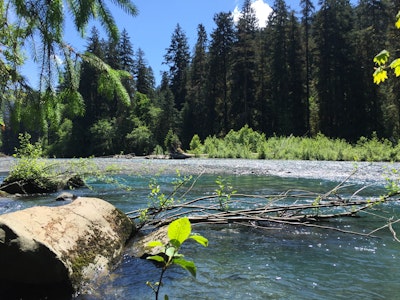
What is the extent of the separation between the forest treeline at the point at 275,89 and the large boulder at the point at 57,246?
114ft

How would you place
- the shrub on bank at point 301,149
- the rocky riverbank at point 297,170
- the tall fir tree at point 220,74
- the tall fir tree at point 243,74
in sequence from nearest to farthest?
1. the rocky riverbank at point 297,170
2. the shrub on bank at point 301,149
3. the tall fir tree at point 243,74
4. the tall fir tree at point 220,74

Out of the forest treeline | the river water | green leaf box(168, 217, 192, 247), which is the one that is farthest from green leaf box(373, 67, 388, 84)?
the forest treeline

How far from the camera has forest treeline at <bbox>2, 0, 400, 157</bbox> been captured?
1902 inches

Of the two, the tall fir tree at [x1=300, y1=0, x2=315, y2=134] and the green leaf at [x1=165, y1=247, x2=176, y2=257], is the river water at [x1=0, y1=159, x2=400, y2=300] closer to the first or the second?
the green leaf at [x1=165, y1=247, x2=176, y2=257]

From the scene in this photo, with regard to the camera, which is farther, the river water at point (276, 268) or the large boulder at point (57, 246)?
the river water at point (276, 268)

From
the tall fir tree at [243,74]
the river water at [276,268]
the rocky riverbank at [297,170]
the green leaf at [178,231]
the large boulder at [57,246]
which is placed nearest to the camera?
the green leaf at [178,231]

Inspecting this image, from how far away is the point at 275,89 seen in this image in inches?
2253

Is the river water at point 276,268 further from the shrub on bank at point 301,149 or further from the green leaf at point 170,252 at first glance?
the shrub on bank at point 301,149

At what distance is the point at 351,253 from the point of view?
19.2 feet

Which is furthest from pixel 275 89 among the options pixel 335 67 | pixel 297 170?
pixel 297 170

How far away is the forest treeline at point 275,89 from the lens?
158 ft

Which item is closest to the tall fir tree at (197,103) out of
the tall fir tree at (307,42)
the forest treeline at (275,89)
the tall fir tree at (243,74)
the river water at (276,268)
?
the forest treeline at (275,89)

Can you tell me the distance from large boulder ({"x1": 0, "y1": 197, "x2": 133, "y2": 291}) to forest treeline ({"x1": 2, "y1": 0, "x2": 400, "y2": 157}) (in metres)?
34.8

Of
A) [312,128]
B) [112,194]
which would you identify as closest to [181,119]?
[312,128]
